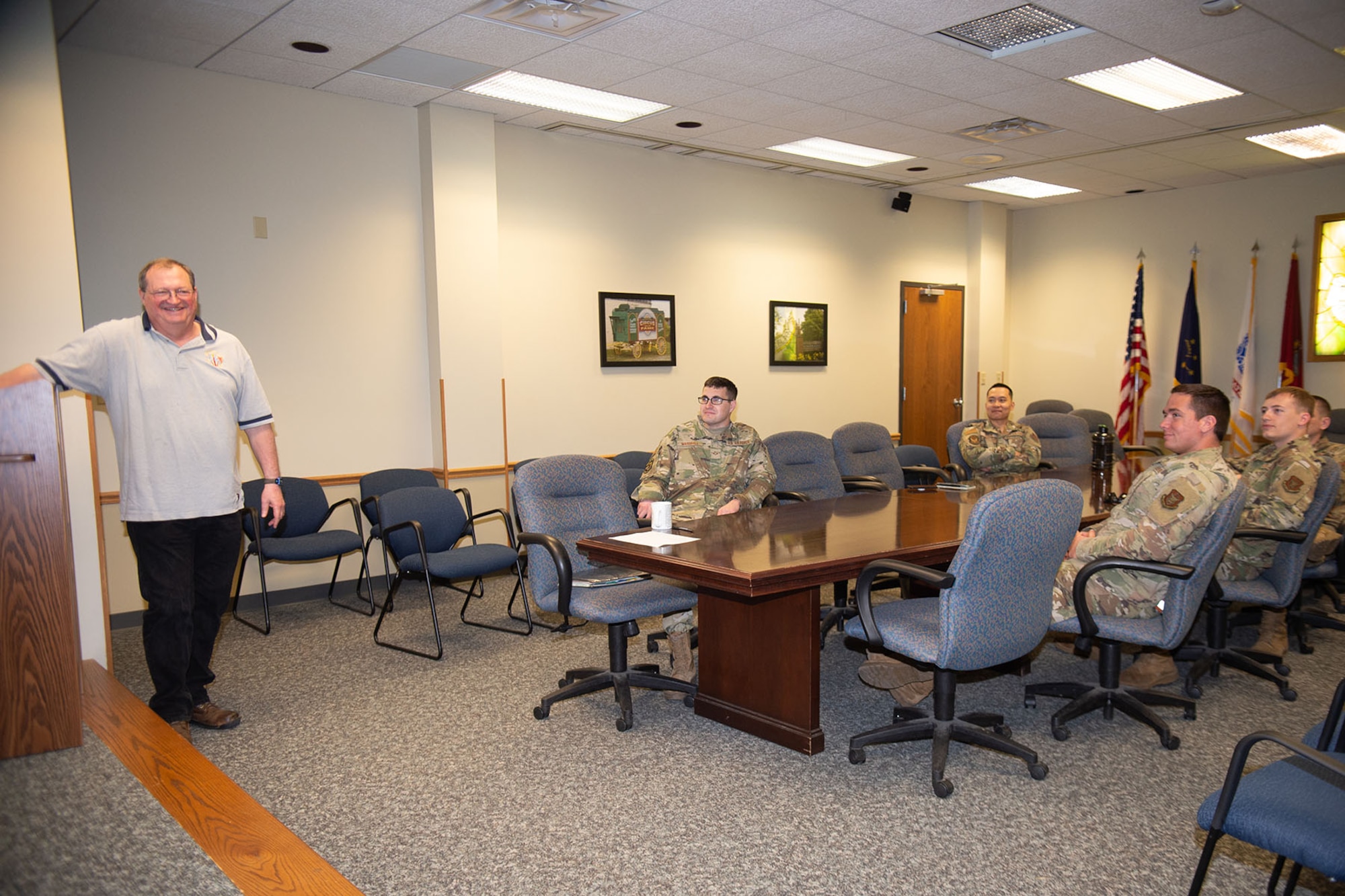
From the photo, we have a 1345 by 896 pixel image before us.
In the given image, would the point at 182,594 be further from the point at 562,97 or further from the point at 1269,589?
the point at 1269,589

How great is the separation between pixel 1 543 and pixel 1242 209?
9754mm

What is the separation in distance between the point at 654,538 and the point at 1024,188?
23.9 ft

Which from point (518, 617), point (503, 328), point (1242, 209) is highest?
point (1242, 209)

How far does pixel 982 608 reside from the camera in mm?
2953

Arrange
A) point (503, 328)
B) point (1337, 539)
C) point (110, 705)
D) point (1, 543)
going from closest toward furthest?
point (1, 543)
point (110, 705)
point (1337, 539)
point (503, 328)

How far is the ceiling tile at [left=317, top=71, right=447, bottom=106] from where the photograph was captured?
5531 mm

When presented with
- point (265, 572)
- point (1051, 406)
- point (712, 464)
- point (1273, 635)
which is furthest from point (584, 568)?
point (1051, 406)

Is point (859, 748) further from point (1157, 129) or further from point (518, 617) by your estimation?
point (1157, 129)

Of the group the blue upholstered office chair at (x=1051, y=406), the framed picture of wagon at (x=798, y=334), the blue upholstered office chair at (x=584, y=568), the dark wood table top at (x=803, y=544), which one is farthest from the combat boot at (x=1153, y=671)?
the blue upholstered office chair at (x=1051, y=406)

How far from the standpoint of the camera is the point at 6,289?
3.67m

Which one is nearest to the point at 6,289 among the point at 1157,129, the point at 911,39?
the point at 911,39

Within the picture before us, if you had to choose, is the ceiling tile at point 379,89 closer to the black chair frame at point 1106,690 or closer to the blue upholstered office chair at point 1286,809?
the black chair frame at point 1106,690

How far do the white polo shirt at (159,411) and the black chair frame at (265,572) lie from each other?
4.58 feet

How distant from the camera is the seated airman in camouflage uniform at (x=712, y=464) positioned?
4.63 meters
